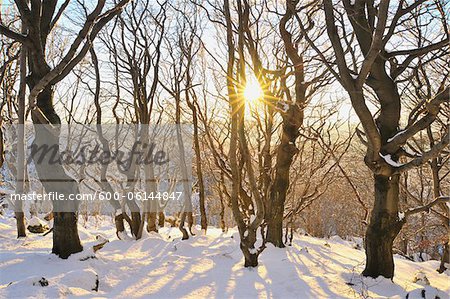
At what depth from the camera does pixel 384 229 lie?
15.7ft

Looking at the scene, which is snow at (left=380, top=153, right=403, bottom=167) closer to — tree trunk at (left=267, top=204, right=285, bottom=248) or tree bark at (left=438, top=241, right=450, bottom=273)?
tree trunk at (left=267, top=204, right=285, bottom=248)

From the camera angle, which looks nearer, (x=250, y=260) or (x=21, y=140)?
(x=250, y=260)

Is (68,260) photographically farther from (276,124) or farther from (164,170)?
(164,170)

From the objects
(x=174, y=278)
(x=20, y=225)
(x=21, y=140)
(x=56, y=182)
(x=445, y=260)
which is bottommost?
(x=445, y=260)

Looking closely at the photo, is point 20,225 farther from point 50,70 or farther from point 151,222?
point 151,222

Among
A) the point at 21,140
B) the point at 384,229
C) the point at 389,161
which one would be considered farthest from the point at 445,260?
the point at 21,140

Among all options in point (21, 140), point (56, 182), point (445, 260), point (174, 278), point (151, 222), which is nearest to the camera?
point (174, 278)

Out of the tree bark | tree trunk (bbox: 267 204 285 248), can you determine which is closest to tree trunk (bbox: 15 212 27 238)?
tree trunk (bbox: 267 204 285 248)

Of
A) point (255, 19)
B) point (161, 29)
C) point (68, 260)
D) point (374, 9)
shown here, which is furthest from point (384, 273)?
point (161, 29)

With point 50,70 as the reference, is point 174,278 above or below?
below

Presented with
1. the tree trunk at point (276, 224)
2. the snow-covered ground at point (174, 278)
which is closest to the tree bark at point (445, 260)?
the snow-covered ground at point (174, 278)

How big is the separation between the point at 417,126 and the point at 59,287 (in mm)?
4568

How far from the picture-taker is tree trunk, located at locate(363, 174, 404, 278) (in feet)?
15.7

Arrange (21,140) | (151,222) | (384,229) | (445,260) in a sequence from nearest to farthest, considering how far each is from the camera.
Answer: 1. (384,229)
2. (21,140)
3. (445,260)
4. (151,222)
